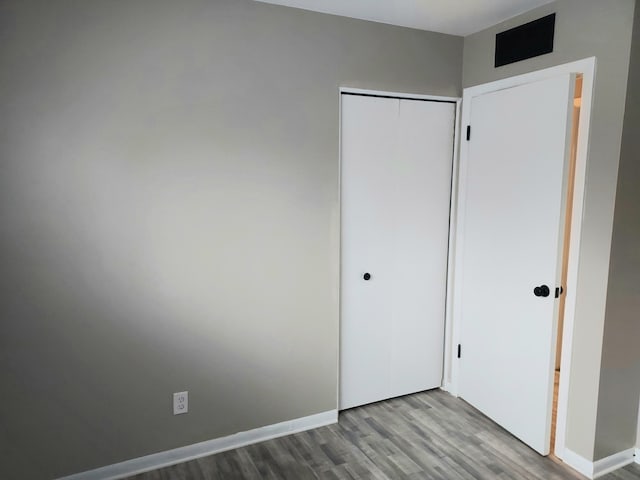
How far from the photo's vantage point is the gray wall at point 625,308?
220 cm

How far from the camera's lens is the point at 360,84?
2770 millimetres

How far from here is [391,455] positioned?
102 inches

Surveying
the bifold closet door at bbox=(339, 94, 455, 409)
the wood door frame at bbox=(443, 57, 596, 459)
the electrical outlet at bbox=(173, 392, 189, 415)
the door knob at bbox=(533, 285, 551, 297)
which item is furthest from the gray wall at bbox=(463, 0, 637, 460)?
the electrical outlet at bbox=(173, 392, 189, 415)

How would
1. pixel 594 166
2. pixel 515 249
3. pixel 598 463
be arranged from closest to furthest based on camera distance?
pixel 594 166 < pixel 598 463 < pixel 515 249

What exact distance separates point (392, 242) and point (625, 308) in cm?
134

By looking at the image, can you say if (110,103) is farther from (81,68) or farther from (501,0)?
(501,0)

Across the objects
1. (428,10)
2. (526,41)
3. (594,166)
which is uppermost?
(428,10)

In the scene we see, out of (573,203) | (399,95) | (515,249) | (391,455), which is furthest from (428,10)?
(391,455)

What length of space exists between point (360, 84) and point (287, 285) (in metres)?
1.29

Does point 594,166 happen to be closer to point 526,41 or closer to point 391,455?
point 526,41

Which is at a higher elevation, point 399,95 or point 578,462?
point 399,95

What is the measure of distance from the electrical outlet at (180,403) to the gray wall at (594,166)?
→ 2094 mm

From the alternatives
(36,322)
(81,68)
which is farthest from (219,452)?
(81,68)

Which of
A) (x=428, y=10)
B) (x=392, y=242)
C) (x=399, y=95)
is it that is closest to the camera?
(x=428, y=10)
